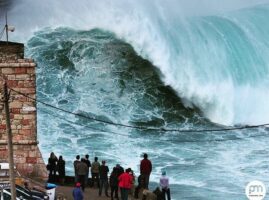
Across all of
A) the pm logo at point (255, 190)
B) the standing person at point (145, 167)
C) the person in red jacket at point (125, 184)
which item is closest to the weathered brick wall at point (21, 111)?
Result: the standing person at point (145, 167)

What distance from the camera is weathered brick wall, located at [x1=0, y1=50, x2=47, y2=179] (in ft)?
75.9

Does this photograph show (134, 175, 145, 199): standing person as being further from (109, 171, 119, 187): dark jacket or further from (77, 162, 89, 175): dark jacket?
(77, 162, 89, 175): dark jacket

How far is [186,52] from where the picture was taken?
44594 mm

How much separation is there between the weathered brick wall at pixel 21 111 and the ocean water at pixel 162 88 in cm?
473

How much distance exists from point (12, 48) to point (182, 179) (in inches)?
271

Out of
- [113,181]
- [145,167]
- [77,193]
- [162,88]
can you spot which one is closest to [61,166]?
[113,181]

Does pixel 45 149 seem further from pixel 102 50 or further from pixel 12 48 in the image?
pixel 102 50

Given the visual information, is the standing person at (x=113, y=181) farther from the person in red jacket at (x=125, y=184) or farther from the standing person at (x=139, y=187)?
the standing person at (x=139, y=187)

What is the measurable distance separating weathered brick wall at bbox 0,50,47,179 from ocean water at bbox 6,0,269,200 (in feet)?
15.5

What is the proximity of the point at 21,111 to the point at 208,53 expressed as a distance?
22.6 meters

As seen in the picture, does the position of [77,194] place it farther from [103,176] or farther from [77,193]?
[103,176]

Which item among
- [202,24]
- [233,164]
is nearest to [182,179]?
[233,164]

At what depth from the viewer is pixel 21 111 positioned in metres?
23.2

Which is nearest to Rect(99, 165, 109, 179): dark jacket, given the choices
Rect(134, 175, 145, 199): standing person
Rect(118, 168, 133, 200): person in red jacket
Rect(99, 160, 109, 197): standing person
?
Rect(99, 160, 109, 197): standing person
